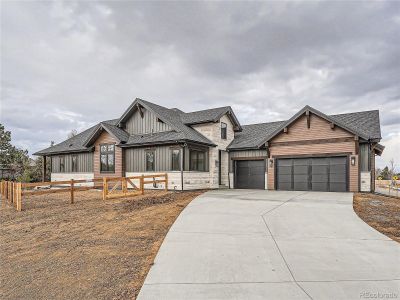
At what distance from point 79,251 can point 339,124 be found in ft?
53.7

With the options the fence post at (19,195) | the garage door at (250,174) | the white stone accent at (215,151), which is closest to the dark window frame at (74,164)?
the white stone accent at (215,151)

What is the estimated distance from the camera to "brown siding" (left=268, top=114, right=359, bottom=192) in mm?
16688

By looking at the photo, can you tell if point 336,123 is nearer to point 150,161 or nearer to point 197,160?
point 197,160

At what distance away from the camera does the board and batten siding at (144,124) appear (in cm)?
2014

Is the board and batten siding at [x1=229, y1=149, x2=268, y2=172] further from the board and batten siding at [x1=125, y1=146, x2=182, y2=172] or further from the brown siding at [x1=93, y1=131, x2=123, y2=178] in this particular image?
the brown siding at [x1=93, y1=131, x2=123, y2=178]

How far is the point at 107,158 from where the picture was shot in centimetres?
2178

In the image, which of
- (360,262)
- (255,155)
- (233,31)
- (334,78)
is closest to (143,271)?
(360,262)

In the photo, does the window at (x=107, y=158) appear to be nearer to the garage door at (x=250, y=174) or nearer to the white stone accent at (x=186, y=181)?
the white stone accent at (x=186, y=181)

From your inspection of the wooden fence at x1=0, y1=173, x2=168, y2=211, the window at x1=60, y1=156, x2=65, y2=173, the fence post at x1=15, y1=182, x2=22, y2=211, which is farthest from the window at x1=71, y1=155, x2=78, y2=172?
the fence post at x1=15, y1=182, x2=22, y2=211

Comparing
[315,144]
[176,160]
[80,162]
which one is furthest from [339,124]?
[80,162]

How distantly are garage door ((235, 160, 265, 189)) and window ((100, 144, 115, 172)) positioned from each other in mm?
10355

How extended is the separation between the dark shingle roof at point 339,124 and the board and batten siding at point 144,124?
239 inches

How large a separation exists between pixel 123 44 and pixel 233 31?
6.78 metres

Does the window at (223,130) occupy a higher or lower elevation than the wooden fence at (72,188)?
higher
